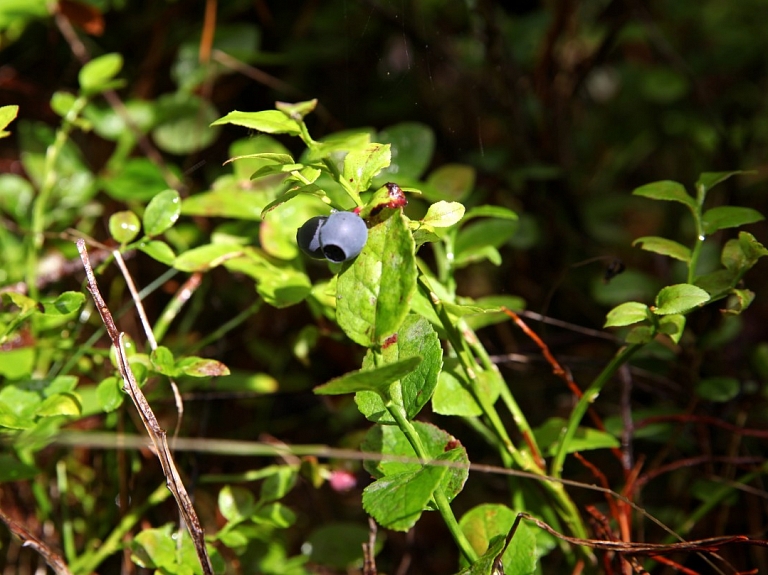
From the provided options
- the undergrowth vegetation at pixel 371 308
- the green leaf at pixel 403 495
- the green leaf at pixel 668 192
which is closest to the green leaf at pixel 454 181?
the undergrowth vegetation at pixel 371 308

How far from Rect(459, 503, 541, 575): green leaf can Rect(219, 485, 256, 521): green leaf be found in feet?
0.82

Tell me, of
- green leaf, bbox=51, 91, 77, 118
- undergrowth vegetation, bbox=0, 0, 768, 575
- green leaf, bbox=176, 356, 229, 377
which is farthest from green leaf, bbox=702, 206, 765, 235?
green leaf, bbox=51, 91, 77, 118

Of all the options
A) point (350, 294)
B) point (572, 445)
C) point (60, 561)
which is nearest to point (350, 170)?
point (350, 294)

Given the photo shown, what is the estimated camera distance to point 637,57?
1896mm

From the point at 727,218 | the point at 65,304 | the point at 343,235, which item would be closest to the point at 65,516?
the point at 65,304

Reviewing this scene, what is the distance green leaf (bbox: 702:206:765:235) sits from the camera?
733 millimetres

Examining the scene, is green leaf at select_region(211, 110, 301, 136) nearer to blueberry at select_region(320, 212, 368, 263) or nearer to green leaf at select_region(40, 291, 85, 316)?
blueberry at select_region(320, 212, 368, 263)

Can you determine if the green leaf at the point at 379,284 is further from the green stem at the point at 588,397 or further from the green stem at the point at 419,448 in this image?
the green stem at the point at 588,397

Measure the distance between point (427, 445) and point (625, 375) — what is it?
403 mm

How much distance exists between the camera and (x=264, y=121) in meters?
0.57

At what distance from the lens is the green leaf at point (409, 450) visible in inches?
24.0

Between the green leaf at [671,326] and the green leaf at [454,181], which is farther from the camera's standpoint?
the green leaf at [454,181]

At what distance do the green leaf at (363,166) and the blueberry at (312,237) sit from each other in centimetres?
5

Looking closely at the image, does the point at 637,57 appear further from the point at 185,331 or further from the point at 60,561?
the point at 60,561
